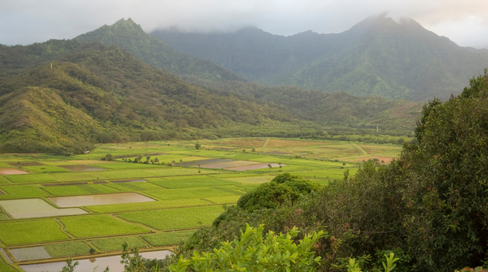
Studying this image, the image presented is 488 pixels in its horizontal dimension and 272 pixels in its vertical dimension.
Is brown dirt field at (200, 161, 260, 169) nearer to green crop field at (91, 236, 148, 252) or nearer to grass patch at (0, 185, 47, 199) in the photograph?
grass patch at (0, 185, 47, 199)

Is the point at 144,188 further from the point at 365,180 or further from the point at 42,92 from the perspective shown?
the point at 42,92

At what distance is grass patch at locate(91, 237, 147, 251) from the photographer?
23688mm

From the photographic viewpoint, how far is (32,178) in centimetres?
4828

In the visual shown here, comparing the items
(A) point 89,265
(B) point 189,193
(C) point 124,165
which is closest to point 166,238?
(A) point 89,265

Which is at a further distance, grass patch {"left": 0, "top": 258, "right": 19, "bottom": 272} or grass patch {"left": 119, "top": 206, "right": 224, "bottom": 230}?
grass patch {"left": 119, "top": 206, "right": 224, "bottom": 230}

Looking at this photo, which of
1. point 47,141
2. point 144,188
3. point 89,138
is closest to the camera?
point 144,188

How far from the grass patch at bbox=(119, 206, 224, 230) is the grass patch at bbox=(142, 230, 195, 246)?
1.60 metres

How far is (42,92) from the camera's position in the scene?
103812mm

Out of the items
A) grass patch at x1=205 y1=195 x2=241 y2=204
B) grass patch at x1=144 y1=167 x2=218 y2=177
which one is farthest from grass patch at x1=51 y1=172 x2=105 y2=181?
grass patch at x1=205 y1=195 x2=241 y2=204

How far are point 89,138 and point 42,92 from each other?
65.6ft

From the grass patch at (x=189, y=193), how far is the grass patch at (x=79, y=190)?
5.14 m

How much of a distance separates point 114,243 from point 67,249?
2.72 metres

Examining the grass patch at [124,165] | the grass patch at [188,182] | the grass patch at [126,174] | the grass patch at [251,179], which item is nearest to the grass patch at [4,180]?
the grass patch at [126,174]

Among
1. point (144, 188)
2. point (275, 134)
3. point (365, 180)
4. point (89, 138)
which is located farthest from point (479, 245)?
point (275, 134)
